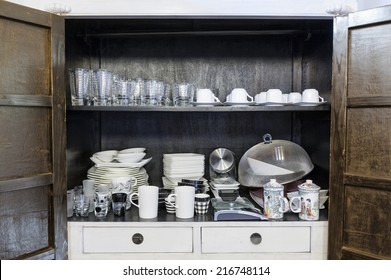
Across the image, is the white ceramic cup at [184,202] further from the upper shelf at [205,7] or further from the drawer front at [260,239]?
the upper shelf at [205,7]

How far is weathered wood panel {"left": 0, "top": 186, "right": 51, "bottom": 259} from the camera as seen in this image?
124 centimetres

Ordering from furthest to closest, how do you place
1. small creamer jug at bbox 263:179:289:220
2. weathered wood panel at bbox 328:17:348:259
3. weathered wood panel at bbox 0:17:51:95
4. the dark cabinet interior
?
1. the dark cabinet interior
2. small creamer jug at bbox 263:179:289:220
3. weathered wood panel at bbox 328:17:348:259
4. weathered wood panel at bbox 0:17:51:95

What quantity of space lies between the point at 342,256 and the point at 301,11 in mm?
967

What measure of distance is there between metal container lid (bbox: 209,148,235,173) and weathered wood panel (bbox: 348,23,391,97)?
722 mm

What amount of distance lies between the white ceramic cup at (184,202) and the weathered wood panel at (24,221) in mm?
498

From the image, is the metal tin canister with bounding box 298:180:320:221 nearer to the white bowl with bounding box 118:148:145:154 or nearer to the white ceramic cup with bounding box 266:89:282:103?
the white ceramic cup with bounding box 266:89:282:103

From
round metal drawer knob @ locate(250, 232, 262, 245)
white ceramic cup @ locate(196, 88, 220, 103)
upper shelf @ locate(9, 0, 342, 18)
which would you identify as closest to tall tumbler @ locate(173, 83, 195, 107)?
white ceramic cup @ locate(196, 88, 220, 103)

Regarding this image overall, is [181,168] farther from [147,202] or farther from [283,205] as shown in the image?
[283,205]

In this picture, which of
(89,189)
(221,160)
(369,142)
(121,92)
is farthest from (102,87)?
(369,142)

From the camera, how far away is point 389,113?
1.25 m

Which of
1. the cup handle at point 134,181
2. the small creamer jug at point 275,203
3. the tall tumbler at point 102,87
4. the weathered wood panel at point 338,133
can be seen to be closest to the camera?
the weathered wood panel at point 338,133

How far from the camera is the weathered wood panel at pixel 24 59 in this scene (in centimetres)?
122

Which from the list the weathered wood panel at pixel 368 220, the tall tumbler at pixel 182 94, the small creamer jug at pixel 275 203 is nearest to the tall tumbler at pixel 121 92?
the tall tumbler at pixel 182 94
